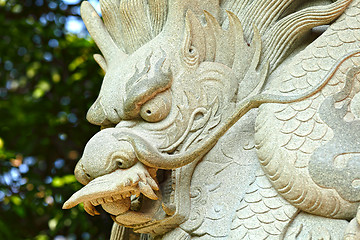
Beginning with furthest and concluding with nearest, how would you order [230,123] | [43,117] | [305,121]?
1. [43,117]
2. [230,123]
3. [305,121]

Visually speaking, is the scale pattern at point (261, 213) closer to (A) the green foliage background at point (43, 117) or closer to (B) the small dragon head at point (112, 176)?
(B) the small dragon head at point (112, 176)

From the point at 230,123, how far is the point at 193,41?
12.4 inches

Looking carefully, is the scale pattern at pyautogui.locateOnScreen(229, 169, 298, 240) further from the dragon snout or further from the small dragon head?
the dragon snout

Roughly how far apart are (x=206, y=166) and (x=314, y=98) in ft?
1.40

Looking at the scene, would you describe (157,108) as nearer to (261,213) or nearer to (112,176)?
(112,176)

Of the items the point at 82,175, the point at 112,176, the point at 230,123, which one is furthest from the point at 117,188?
the point at 230,123

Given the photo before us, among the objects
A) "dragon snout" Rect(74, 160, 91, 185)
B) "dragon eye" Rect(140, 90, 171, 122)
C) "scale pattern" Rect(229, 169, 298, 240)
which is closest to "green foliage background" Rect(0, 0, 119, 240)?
"dragon snout" Rect(74, 160, 91, 185)

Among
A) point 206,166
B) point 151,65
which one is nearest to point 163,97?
point 151,65

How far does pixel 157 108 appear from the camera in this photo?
2.06 meters

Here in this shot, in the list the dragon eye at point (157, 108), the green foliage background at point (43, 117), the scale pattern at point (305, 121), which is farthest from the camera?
the green foliage background at point (43, 117)

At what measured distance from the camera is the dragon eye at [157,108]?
206 cm

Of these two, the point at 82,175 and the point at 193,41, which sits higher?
the point at 193,41

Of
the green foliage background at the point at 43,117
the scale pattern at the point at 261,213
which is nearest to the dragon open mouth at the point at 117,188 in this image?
the scale pattern at the point at 261,213

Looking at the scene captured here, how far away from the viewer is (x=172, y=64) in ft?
6.94
